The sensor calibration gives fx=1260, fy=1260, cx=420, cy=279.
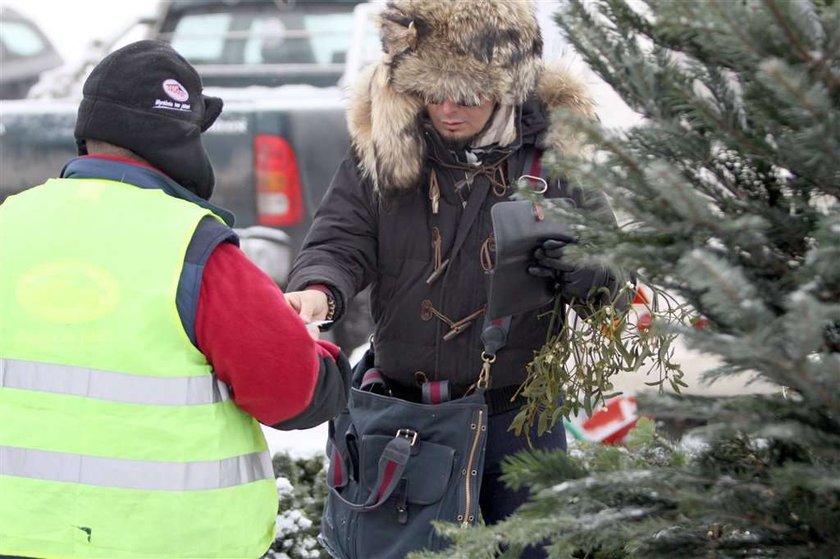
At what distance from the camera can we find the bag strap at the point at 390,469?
289 cm

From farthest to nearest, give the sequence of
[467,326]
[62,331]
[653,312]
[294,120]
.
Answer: [294,120], [467,326], [653,312], [62,331]

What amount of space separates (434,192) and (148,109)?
85 centimetres

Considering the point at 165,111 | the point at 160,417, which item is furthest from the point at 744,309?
the point at 165,111

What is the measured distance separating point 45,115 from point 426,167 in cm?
478

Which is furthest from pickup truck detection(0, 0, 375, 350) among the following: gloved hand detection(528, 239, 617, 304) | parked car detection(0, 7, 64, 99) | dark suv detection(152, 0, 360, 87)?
parked car detection(0, 7, 64, 99)

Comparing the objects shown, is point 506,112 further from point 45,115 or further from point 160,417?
point 45,115

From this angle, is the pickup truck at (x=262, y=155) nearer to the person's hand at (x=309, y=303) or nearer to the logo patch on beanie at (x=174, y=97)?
the person's hand at (x=309, y=303)

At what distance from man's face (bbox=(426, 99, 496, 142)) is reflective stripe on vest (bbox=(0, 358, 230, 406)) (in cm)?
108

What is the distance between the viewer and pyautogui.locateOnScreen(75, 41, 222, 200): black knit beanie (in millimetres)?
2355

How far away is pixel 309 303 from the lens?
2.83 meters

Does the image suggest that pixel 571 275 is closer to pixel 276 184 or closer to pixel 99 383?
pixel 99 383

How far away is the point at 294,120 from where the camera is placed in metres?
6.96

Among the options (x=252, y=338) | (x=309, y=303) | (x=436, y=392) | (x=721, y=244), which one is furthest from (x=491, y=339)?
(x=721, y=244)

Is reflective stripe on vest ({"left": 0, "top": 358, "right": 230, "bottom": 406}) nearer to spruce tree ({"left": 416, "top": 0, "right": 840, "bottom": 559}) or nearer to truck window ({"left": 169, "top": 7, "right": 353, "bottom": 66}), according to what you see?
spruce tree ({"left": 416, "top": 0, "right": 840, "bottom": 559})
